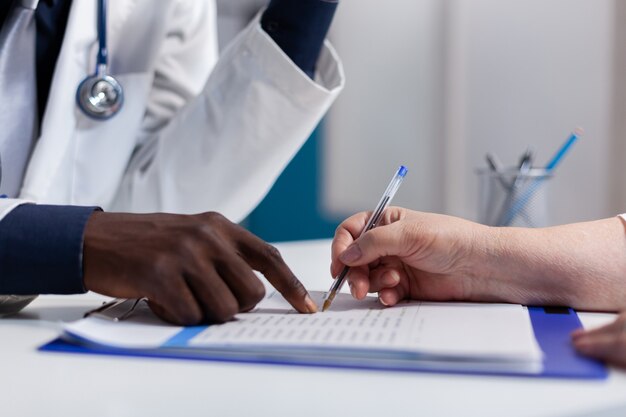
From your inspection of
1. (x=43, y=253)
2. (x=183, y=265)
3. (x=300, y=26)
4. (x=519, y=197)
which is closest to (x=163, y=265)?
(x=183, y=265)

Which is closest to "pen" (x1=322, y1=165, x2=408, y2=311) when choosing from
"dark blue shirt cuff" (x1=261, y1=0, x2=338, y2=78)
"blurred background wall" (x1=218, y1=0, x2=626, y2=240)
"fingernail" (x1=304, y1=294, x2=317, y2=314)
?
"fingernail" (x1=304, y1=294, x2=317, y2=314)

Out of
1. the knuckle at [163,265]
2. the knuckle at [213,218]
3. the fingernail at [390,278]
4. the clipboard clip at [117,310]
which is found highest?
the knuckle at [213,218]

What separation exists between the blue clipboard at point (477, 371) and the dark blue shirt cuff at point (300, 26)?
0.58 meters

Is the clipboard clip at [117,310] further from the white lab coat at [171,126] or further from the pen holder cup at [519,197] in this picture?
the pen holder cup at [519,197]

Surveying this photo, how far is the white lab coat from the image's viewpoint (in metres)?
1.04

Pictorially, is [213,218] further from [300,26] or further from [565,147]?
[565,147]

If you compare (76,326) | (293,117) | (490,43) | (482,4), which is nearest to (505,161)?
(490,43)

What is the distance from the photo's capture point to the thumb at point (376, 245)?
624mm

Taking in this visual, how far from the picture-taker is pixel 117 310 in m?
0.59

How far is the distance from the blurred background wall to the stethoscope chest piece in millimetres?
930

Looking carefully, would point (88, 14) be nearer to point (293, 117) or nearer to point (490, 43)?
point (293, 117)

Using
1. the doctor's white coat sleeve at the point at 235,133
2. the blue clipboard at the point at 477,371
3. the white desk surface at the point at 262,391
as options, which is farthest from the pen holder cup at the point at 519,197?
the white desk surface at the point at 262,391

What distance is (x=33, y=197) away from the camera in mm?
1010

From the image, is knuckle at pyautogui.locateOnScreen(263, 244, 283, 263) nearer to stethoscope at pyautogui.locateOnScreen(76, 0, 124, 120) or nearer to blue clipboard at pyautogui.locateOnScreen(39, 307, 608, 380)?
blue clipboard at pyautogui.locateOnScreen(39, 307, 608, 380)
